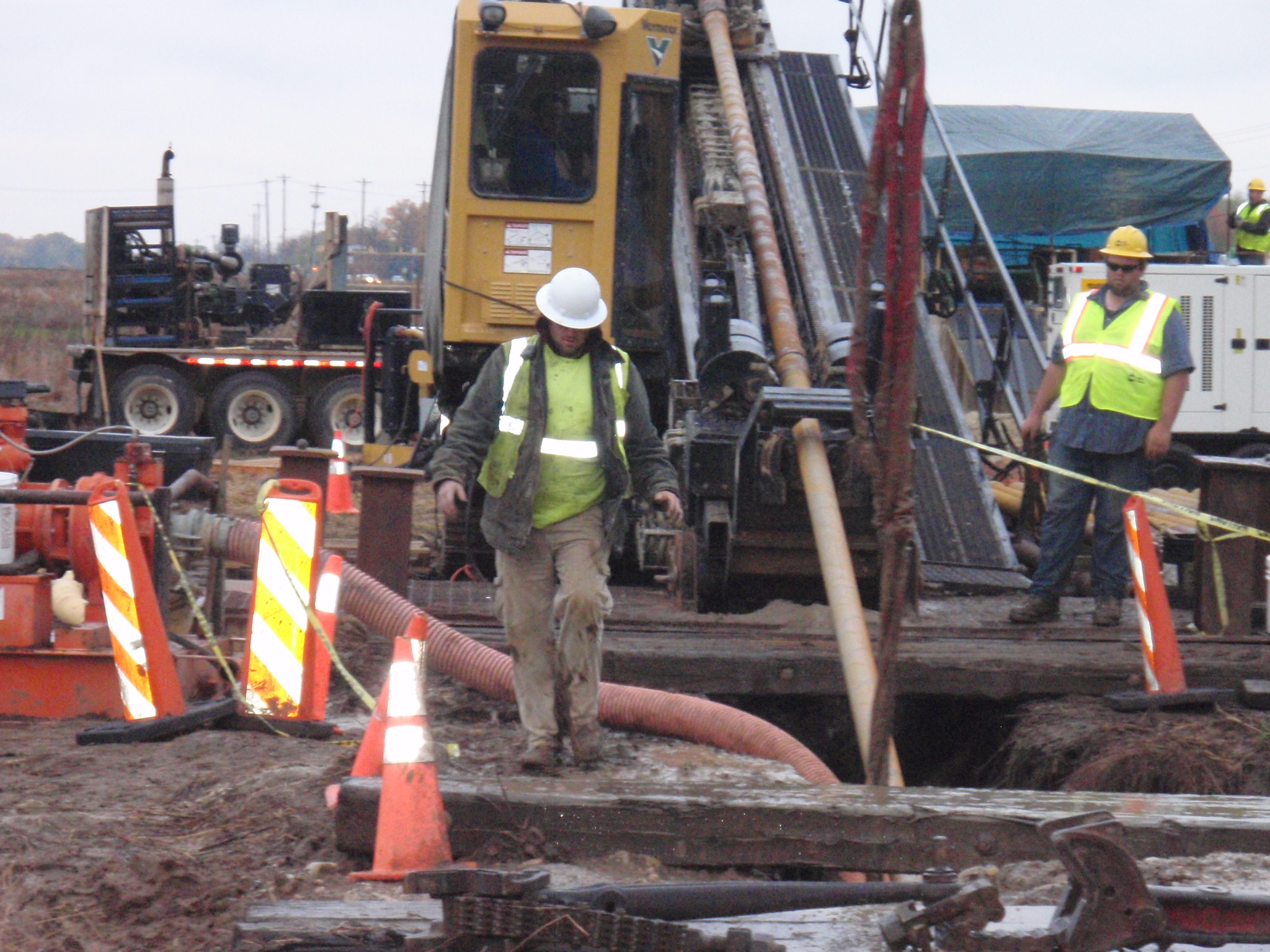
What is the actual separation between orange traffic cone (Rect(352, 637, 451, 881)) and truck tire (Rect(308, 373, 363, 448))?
15701 mm

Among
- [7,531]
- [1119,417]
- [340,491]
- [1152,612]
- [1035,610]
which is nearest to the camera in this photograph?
[7,531]

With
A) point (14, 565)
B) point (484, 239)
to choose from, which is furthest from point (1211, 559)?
point (14, 565)

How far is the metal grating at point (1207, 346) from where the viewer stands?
1430cm

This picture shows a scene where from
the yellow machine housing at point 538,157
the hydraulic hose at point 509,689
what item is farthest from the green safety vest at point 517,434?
the yellow machine housing at point 538,157

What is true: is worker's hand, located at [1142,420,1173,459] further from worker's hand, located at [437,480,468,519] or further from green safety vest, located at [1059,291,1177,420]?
worker's hand, located at [437,480,468,519]

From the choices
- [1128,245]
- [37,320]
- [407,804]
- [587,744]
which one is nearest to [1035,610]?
[1128,245]

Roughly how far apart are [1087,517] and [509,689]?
10.3ft

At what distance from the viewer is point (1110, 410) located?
6.82 m

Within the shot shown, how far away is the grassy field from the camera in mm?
22453

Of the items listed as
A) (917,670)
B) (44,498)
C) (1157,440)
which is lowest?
(917,670)

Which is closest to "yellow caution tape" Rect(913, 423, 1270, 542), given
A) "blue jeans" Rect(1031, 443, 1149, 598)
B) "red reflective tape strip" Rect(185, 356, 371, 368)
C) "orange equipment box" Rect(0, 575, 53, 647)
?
"blue jeans" Rect(1031, 443, 1149, 598)

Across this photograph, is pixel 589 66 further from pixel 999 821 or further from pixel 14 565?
pixel 999 821

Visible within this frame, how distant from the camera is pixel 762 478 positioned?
22.8ft

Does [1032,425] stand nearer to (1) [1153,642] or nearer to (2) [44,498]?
(1) [1153,642]
